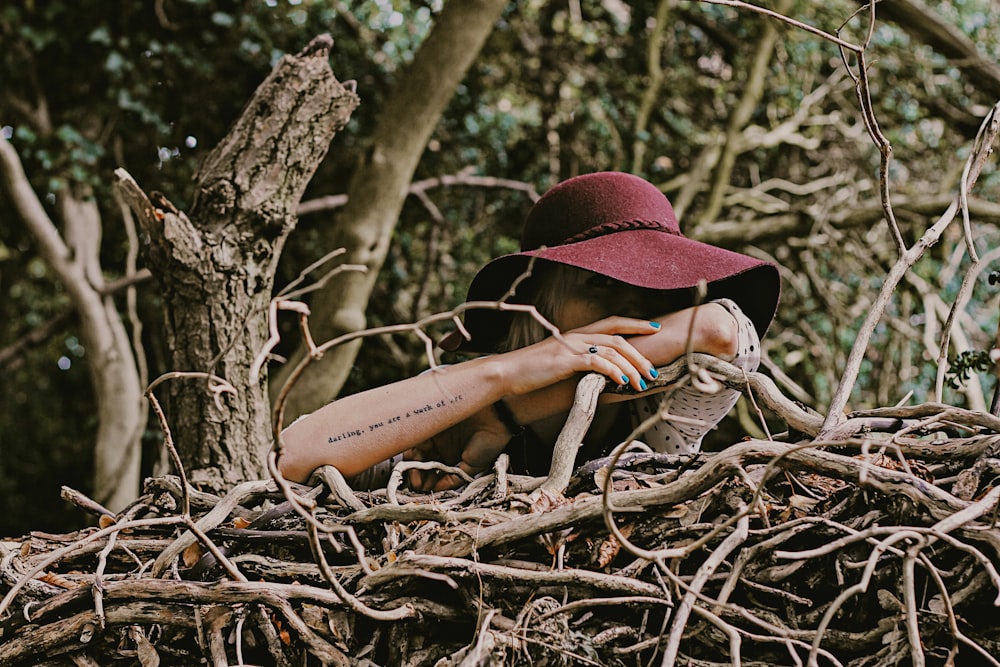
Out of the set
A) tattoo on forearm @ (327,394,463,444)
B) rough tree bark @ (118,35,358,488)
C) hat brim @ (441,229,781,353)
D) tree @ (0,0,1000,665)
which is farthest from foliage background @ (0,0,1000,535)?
tree @ (0,0,1000,665)

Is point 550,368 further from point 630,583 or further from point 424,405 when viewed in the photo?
point 630,583

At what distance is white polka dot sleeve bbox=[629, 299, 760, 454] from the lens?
53.2 inches

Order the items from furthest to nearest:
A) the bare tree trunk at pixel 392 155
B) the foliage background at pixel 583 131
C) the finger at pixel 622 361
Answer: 1. the foliage background at pixel 583 131
2. the bare tree trunk at pixel 392 155
3. the finger at pixel 622 361

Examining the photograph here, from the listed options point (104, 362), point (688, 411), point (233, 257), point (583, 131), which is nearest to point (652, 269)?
point (688, 411)

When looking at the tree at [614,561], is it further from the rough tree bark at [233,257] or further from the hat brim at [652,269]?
the rough tree bark at [233,257]

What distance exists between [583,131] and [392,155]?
1.55 metres

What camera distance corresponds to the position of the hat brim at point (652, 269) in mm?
1286

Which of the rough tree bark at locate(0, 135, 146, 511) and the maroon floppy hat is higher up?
the maroon floppy hat

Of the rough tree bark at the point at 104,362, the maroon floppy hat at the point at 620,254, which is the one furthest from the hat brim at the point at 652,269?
the rough tree bark at the point at 104,362

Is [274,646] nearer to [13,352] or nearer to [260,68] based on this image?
[260,68]

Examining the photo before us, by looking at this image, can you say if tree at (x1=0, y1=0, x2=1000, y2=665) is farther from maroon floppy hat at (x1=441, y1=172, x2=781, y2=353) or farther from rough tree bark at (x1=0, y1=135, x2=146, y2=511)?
rough tree bark at (x1=0, y1=135, x2=146, y2=511)

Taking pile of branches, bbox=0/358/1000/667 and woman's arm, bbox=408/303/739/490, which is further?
woman's arm, bbox=408/303/739/490

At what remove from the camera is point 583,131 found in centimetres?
393

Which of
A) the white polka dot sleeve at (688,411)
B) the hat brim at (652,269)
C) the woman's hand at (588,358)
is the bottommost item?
the white polka dot sleeve at (688,411)
